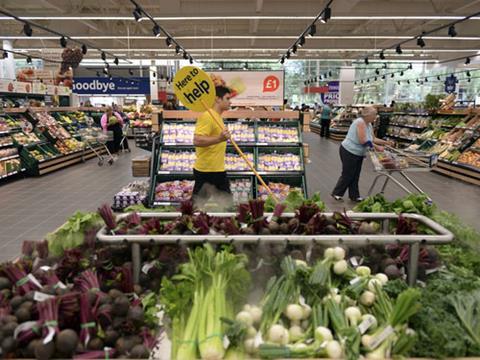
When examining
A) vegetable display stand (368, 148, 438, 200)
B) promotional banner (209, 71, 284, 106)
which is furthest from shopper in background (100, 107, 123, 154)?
vegetable display stand (368, 148, 438, 200)

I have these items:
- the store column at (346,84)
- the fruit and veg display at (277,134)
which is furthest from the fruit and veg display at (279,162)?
the store column at (346,84)

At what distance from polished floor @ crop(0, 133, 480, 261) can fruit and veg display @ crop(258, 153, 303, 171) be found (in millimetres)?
990

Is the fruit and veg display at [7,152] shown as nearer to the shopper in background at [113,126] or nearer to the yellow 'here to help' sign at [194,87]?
the shopper in background at [113,126]

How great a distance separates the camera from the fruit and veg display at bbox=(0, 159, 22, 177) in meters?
9.29

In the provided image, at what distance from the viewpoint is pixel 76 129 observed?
46.1ft

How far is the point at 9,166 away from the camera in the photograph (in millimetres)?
9500

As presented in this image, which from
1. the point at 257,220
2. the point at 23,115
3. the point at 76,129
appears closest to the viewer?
the point at 257,220

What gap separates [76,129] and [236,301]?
531 inches

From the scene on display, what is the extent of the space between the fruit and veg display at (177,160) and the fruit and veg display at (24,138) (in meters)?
5.59

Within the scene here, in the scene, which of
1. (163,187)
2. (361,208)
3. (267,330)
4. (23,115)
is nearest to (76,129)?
(23,115)

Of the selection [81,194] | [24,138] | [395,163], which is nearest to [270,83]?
[395,163]

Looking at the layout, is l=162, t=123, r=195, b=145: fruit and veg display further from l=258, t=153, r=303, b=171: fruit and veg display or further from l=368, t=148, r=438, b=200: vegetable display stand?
l=368, t=148, r=438, b=200: vegetable display stand

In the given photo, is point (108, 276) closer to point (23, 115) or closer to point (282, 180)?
point (282, 180)

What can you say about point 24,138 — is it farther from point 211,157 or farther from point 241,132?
point 211,157
